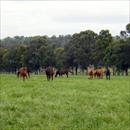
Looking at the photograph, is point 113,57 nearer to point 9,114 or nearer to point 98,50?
point 98,50

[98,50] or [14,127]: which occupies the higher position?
[98,50]

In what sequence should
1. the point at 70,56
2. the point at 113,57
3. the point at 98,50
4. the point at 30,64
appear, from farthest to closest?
the point at 30,64, the point at 70,56, the point at 98,50, the point at 113,57

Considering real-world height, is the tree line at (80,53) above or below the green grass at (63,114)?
above

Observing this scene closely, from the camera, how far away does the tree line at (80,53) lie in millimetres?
82125

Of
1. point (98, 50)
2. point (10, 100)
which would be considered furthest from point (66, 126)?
point (98, 50)

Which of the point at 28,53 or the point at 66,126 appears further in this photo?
the point at 28,53

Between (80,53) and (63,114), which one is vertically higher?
(80,53)

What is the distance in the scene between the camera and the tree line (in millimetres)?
82125

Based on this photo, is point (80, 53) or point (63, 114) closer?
point (63, 114)

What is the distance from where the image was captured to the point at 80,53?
97.8 meters

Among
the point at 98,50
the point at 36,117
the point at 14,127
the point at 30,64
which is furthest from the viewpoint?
the point at 30,64

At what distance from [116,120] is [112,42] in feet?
235

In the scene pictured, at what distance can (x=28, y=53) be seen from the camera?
112m

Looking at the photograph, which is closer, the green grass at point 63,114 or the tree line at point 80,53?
the green grass at point 63,114
